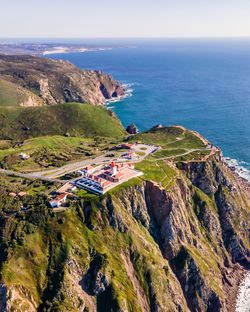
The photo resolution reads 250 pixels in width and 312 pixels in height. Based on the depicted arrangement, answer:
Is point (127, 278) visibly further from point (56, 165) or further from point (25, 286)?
point (56, 165)

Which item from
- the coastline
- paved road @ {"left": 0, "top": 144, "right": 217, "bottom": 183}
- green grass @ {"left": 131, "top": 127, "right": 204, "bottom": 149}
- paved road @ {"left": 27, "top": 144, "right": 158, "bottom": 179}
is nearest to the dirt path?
the coastline

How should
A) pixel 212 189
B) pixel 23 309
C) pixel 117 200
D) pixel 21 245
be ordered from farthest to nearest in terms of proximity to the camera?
Result: 1. pixel 212 189
2. pixel 117 200
3. pixel 21 245
4. pixel 23 309

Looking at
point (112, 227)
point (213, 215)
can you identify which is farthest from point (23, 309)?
point (213, 215)

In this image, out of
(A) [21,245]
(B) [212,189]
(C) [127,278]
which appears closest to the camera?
(A) [21,245]

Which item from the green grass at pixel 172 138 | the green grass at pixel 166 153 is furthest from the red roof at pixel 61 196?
the green grass at pixel 172 138

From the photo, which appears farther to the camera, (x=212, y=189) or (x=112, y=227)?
(x=212, y=189)

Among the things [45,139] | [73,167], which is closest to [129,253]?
[73,167]

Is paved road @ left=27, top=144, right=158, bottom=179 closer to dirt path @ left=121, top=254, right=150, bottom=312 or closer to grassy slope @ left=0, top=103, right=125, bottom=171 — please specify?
grassy slope @ left=0, top=103, right=125, bottom=171
